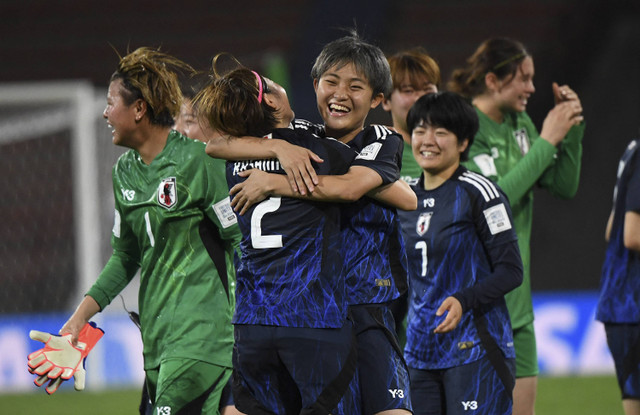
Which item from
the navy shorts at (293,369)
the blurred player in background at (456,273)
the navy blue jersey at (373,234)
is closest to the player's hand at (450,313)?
the blurred player in background at (456,273)

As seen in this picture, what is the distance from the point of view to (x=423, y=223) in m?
3.90

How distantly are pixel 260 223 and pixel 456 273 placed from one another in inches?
47.6

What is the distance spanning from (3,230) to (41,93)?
237 cm

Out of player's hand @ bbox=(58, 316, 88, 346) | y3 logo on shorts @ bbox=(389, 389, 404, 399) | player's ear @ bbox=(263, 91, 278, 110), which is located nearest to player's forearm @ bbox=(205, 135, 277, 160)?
player's ear @ bbox=(263, 91, 278, 110)

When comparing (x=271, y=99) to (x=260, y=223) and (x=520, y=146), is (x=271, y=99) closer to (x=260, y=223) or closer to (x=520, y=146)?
(x=260, y=223)

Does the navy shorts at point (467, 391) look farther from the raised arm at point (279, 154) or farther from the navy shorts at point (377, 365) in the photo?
the raised arm at point (279, 154)

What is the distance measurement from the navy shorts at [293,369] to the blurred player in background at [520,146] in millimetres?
1773

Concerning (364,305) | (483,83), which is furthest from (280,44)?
(364,305)

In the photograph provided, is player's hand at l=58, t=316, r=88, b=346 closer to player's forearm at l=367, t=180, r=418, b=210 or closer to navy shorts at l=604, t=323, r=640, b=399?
player's forearm at l=367, t=180, r=418, b=210

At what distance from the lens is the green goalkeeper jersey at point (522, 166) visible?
14.6ft

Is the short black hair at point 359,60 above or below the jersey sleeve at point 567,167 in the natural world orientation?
above

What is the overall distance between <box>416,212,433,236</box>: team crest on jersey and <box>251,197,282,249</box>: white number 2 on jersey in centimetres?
116

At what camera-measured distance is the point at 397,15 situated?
15.2 m

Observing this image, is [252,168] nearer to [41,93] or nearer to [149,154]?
[149,154]
